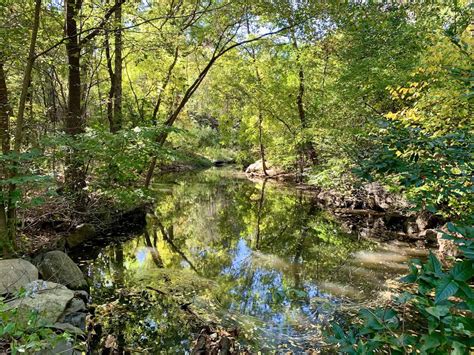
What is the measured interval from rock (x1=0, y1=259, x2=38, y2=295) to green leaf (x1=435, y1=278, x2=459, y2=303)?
4.07 meters

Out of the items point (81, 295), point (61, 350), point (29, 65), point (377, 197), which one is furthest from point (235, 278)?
point (377, 197)

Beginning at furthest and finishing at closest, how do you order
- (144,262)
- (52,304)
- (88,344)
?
(144,262)
(88,344)
(52,304)

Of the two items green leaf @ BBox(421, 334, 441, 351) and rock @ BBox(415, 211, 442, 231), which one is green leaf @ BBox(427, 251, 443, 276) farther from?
rock @ BBox(415, 211, 442, 231)

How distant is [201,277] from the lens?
659 cm

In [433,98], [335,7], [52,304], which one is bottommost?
[52,304]

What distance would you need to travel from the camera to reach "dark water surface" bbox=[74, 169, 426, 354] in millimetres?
4555

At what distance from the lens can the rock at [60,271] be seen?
4.96m

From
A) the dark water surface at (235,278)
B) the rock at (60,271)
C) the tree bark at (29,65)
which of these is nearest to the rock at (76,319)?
the dark water surface at (235,278)

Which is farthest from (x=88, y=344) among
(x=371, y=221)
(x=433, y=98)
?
(x=371, y=221)

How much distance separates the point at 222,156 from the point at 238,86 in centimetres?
1861

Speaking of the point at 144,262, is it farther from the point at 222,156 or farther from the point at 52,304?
the point at 222,156

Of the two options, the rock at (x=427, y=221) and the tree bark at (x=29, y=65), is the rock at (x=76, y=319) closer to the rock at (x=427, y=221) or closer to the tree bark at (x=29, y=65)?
the tree bark at (x=29, y=65)

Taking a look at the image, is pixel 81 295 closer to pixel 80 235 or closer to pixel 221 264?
pixel 80 235

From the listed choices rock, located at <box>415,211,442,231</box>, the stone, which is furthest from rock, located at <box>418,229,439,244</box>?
the stone
